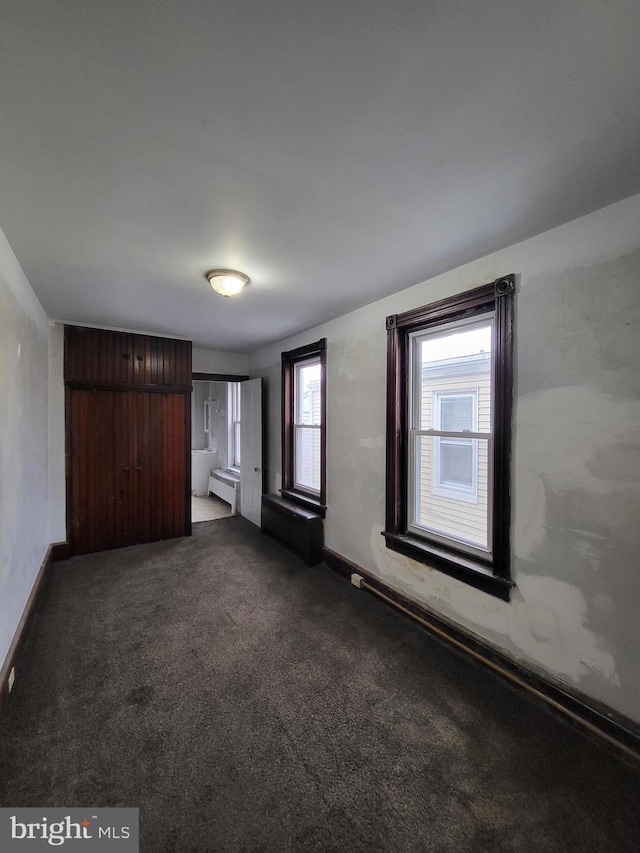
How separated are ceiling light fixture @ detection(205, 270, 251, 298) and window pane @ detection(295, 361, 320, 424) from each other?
1.64m

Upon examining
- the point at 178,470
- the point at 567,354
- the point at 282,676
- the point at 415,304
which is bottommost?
the point at 282,676

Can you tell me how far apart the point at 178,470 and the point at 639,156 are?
Answer: 454cm

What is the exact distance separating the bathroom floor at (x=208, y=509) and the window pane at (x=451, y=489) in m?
3.53

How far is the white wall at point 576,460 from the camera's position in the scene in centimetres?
153

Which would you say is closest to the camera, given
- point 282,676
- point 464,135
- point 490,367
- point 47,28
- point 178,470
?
point 47,28

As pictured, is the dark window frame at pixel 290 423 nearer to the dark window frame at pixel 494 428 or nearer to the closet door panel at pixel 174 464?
the dark window frame at pixel 494 428

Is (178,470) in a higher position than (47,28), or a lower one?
lower

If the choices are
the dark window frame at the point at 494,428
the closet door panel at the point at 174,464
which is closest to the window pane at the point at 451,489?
the dark window frame at the point at 494,428

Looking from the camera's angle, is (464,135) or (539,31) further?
(464,135)

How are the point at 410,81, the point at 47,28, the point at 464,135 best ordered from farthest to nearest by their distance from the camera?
the point at 464,135 < the point at 410,81 < the point at 47,28

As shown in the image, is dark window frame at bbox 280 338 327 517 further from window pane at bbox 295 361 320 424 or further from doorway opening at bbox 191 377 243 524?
doorway opening at bbox 191 377 243 524

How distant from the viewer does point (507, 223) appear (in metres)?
1.71

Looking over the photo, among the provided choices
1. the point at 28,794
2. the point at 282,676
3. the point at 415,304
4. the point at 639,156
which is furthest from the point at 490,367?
the point at 28,794

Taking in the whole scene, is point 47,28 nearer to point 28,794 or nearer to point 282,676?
point 28,794
